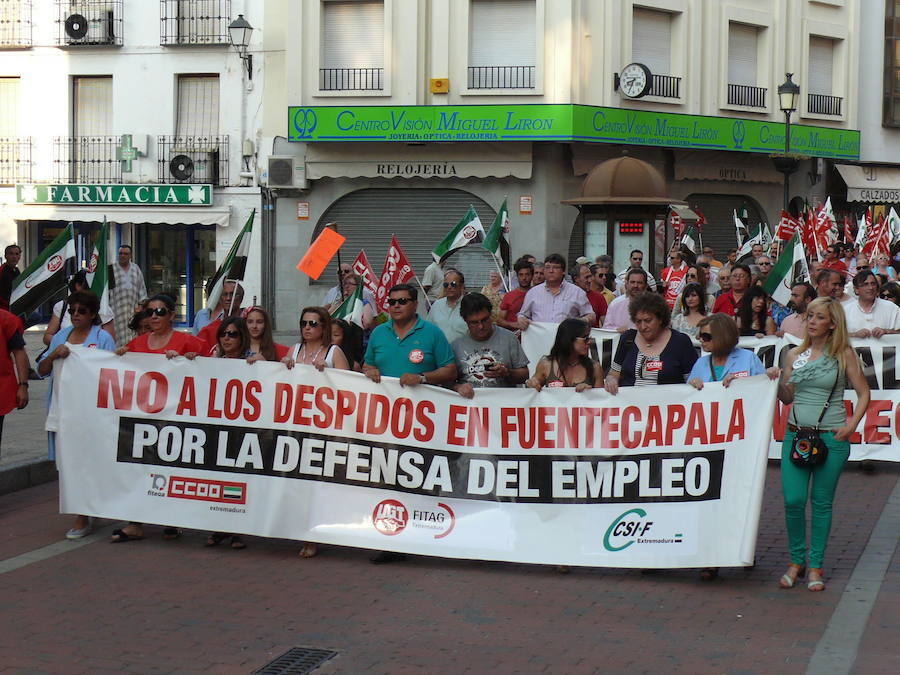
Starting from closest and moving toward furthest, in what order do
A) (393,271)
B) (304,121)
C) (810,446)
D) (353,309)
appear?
1. (810,446)
2. (353,309)
3. (393,271)
4. (304,121)

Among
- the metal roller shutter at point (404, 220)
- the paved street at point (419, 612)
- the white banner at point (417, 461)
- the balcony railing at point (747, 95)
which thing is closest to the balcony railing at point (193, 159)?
the metal roller shutter at point (404, 220)

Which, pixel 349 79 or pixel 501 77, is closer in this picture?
pixel 501 77

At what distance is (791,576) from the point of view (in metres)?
7.84

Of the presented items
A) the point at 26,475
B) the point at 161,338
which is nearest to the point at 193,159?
the point at 26,475

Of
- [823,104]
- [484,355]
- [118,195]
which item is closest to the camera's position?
[484,355]

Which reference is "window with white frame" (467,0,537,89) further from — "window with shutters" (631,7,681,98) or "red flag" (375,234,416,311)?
"red flag" (375,234,416,311)

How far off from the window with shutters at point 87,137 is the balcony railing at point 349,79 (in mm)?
5403

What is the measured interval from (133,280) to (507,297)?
434cm

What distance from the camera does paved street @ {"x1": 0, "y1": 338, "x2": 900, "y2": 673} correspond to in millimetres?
6453

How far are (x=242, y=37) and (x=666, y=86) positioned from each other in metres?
8.81

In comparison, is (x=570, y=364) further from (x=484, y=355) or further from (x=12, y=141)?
(x=12, y=141)

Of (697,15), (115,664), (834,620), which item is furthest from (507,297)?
(697,15)

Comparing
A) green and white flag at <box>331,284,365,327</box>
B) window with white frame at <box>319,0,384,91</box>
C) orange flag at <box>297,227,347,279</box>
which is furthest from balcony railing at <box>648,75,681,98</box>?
green and white flag at <box>331,284,365,327</box>

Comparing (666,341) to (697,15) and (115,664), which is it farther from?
(697,15)
